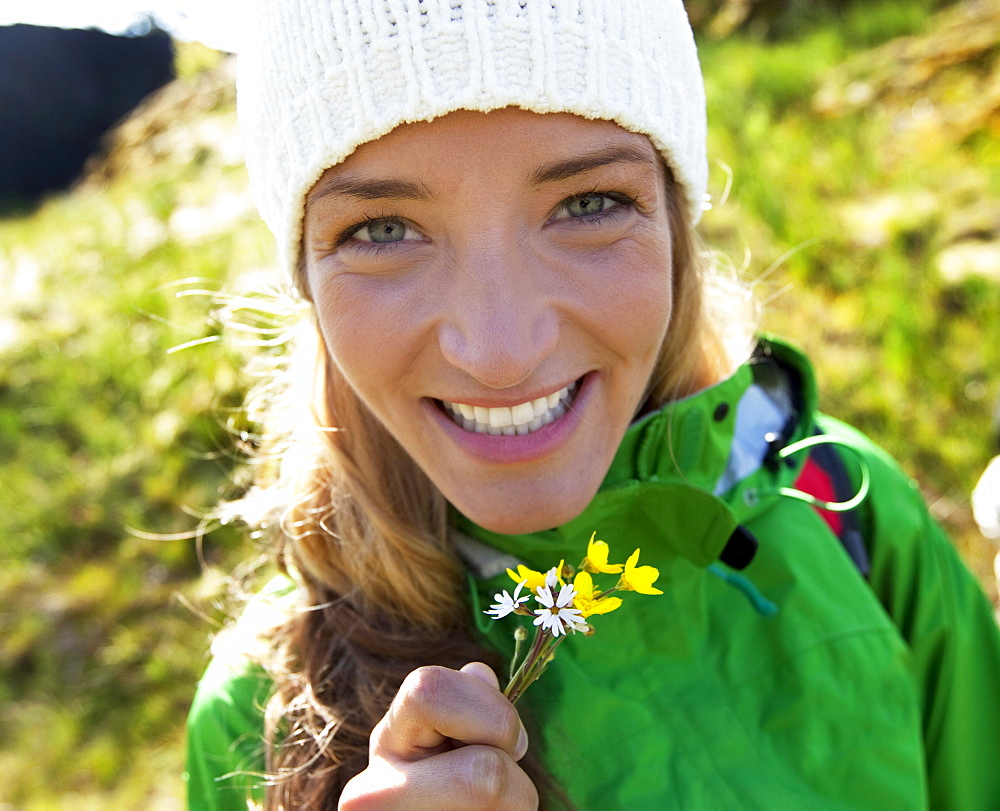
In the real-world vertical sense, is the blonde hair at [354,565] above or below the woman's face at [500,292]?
below

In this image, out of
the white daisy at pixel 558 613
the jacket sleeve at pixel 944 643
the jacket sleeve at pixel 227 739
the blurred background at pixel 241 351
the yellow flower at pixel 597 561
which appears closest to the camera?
the white daisy at pixel 558 613

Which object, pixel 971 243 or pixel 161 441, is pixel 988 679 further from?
pixel 161 441

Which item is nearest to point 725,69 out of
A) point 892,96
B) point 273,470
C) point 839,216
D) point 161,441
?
point 892,96

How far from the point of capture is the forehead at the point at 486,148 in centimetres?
129

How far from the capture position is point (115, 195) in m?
9.28

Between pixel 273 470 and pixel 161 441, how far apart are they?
2.97 metres

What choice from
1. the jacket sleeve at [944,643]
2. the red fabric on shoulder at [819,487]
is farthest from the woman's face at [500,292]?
the jacket sleeve at [944,643]

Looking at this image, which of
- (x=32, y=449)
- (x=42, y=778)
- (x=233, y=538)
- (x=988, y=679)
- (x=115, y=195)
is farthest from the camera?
(x=115, y=195)

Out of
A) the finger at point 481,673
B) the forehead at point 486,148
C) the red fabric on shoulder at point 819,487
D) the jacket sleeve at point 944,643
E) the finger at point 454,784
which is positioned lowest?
the jacket sleeve at point 944,643

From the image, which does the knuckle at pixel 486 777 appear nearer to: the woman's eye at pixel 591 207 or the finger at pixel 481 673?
the finger at pixel 481 673

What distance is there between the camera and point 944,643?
181 cm

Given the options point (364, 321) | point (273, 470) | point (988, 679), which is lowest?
point (988, 679)

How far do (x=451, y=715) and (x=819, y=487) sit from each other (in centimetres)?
120

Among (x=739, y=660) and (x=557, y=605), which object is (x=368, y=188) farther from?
(x=739, y=660)
